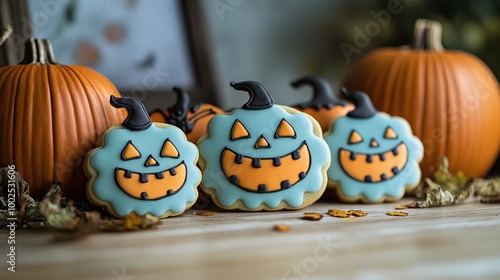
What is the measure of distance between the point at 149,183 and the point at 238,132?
17 centimetres

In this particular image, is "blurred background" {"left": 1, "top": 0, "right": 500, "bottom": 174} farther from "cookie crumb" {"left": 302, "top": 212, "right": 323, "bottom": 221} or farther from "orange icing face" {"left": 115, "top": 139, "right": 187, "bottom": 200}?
"cookie crumb" {"left": 302, "top": 212, "right": 323, "bottom": 221}

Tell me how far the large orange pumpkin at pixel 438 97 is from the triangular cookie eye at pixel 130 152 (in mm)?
591

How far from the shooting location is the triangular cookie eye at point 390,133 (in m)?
1.09

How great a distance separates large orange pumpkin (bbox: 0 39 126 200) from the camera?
3.15 ft

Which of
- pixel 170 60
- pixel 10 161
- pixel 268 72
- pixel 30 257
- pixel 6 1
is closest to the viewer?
pixel 30 257

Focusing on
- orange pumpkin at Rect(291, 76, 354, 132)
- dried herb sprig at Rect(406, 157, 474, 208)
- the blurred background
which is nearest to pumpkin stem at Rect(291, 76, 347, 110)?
orange pumpkin at Rect(291, 76, 354, 132)

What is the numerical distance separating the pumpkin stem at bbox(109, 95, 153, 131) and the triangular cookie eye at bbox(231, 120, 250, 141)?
0.45 ft

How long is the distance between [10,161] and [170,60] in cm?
58

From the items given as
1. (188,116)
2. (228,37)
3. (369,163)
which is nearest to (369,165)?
(369,163)

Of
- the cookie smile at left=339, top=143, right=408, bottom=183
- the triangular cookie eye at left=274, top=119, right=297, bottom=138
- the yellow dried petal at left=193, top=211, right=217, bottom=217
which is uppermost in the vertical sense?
the triangular cookie eye at left=274, top=119, right=297, bottom=138

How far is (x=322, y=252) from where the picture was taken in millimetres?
798

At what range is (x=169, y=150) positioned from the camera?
0.95 metres

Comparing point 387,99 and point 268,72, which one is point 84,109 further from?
point 268,72

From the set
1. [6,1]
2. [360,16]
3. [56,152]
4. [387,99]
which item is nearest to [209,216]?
[56,152]
